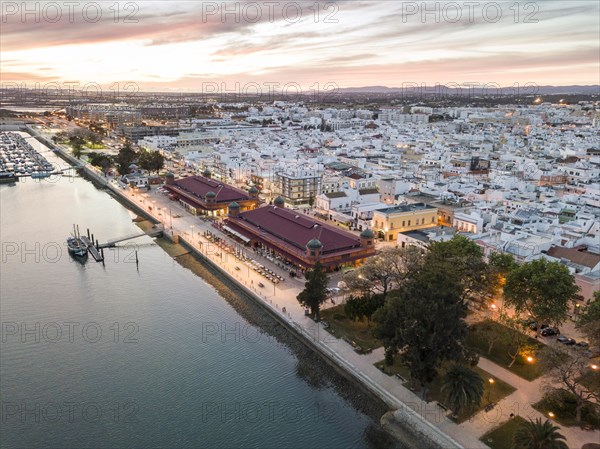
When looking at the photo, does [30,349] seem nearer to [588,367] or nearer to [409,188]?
[588,367]

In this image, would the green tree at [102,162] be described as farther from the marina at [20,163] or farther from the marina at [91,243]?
the marina at [91,243]

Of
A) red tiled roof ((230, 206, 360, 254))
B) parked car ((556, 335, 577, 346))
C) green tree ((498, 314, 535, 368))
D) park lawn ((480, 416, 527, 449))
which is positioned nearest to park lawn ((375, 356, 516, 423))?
park lawn ((480, 416, 527, 449))

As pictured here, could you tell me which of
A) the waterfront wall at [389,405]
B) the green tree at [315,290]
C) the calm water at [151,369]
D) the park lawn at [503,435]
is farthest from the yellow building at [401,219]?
the park lawn at [503,435]

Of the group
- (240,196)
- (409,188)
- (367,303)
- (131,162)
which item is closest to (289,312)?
(367,303)

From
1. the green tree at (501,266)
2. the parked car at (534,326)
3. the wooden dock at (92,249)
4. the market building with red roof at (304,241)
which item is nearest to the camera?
the parked car at (534,326)

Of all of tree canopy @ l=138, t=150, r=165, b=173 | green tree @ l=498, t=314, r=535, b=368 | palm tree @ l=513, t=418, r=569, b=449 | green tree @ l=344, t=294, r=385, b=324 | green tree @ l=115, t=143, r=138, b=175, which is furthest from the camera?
green tree @ l=115, t=143, r=138, b=175

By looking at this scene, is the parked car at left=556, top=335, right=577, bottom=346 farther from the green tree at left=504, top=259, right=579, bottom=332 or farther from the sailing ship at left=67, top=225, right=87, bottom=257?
the sailing ship at left=67, top=225, right=87, bottom=257
